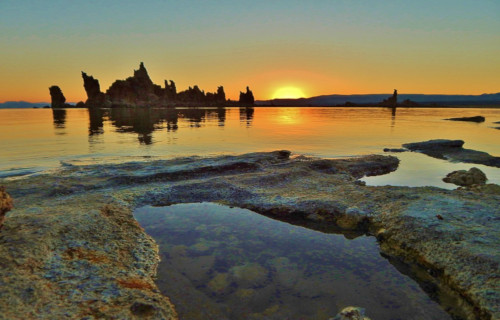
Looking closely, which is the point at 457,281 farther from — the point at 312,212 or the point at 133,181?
the point at 133,181

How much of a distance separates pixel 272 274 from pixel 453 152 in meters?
22.7

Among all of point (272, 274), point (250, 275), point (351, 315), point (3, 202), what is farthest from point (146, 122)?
point (351, 315)

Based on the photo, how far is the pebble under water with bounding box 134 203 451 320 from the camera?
203 inches

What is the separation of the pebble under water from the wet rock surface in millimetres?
16930

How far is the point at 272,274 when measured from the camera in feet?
20.4

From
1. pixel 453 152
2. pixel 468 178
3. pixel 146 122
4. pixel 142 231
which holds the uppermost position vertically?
pixel 146 122

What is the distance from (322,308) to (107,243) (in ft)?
16.1

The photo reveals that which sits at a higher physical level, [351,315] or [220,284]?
[351,315]

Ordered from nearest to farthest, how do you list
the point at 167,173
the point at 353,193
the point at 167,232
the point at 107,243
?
the point at 107,243 < the point at 167,232 < the point at 353,193 < the point at 167,173

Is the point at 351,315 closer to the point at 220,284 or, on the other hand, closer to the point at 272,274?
the point at 272,274

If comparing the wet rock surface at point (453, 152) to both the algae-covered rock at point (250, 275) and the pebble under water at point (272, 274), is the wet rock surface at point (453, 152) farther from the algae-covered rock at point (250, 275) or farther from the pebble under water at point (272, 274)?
the algae-covered rock at point (250, 275)

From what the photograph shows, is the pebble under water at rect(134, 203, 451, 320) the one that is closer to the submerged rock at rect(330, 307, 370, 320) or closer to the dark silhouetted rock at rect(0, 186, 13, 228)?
the submerged rock at rect(330, 307, 370, 320)

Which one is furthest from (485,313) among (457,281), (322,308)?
(322,308)

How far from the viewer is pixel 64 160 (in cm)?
1906
